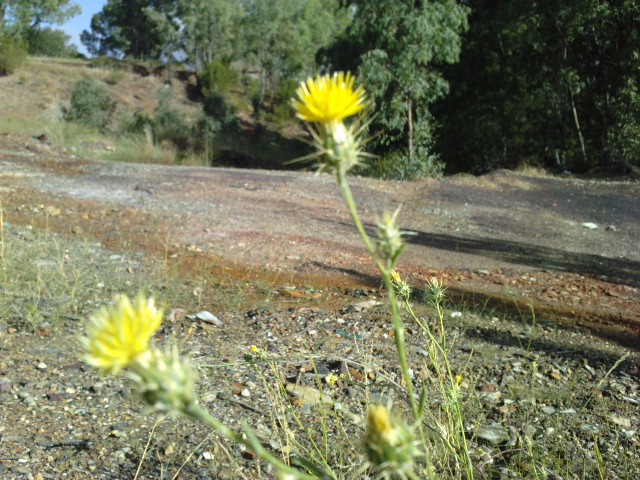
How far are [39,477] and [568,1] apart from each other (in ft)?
53.1

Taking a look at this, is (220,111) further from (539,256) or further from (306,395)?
(306,395)

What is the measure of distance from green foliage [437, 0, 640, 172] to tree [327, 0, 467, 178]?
6.98 ft

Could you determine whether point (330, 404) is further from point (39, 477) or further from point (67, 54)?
point (67, 54)

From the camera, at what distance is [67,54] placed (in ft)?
170

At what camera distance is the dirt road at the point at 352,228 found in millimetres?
5285

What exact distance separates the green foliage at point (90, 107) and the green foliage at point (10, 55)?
208 inches

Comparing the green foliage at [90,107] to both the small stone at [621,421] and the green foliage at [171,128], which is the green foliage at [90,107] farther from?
the small stone at [621,421]

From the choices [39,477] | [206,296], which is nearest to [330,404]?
[39,477]

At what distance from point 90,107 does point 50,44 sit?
27.2 m

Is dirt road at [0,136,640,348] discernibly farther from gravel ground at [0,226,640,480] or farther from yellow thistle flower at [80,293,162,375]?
yellow thistle flower at [80,293,162,375]

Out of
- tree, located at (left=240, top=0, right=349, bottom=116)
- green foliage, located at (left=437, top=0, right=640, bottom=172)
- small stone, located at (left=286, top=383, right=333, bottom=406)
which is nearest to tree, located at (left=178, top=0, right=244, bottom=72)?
tree, located at (left=240, top=0, right=349, bottom=116)

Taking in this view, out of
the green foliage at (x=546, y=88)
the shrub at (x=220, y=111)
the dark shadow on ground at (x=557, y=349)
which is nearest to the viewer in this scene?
the dark shadow on ground at (x=557, y=349)

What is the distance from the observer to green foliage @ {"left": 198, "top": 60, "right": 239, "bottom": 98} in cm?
3603

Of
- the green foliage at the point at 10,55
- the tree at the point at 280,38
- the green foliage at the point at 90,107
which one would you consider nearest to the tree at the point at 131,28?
the tree at the point at 280,38
